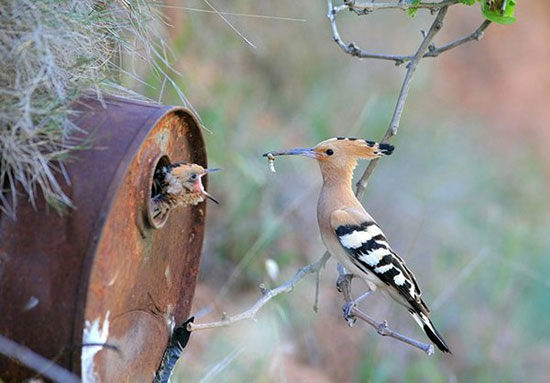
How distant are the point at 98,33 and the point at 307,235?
3556 mm

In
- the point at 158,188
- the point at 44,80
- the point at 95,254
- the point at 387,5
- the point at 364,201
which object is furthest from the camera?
the point at 364,201

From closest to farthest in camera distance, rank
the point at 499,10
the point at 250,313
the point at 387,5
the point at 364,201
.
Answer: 1. the point at 250,313
2. the point at 387,5
3. the point at 499,10
4. the point at 364,201

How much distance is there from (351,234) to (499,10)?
2.95 ft

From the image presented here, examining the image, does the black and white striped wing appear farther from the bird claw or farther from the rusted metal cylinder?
the rusted metal cylinder

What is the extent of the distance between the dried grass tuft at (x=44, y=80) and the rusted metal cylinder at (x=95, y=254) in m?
0.05

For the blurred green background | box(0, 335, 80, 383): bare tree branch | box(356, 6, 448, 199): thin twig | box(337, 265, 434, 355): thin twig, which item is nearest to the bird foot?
box(337, 265, 434, 355): thin twig

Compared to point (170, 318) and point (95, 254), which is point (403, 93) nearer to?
point (170, 318)

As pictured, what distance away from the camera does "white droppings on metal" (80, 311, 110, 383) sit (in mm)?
2161

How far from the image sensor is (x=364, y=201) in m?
6.60

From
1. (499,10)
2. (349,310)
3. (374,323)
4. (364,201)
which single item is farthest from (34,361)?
(364,201)

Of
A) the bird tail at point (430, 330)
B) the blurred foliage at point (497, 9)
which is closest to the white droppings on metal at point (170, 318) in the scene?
the bird tail at point (430, 330)

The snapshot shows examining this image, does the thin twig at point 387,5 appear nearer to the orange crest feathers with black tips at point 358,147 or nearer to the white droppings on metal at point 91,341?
the orange crest feathers with black tips at point 358,147

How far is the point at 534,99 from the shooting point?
12383mm

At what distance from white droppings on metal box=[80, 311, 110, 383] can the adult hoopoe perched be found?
105cm
